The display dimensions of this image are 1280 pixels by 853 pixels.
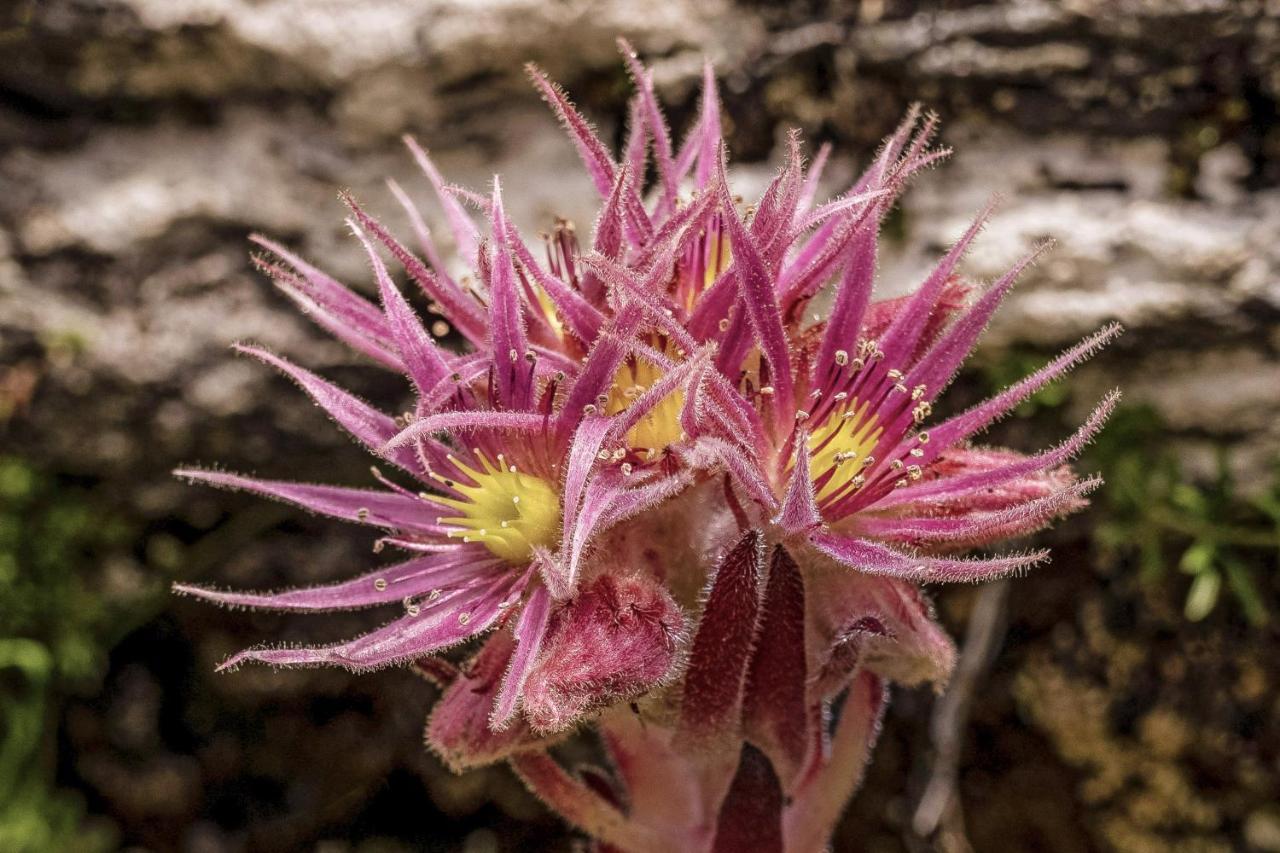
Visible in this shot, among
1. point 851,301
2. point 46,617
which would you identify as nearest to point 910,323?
point 851,301

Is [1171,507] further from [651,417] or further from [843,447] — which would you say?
[651,417]

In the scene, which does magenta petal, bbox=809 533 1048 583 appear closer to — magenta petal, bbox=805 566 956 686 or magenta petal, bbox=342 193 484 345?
magenta petal, bbox=805 566 956 686

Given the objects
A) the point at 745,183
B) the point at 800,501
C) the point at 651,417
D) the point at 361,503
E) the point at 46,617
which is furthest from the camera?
the point at 46,617

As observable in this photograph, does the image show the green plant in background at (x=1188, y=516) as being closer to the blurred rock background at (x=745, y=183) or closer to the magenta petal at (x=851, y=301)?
the blurred rock background at (x=745, y=183)

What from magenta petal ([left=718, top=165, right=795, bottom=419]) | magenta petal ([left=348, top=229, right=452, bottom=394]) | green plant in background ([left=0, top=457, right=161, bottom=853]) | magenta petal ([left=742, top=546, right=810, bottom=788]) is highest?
magenta petal ([left=718, top=165, right=795, bottom=419])

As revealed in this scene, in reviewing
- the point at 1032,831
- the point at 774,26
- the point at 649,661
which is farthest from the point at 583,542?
the point at 1032,831

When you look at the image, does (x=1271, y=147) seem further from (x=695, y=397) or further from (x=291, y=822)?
(x=291, y=822)

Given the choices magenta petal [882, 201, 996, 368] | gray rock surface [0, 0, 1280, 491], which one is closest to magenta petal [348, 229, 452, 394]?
magenta petal [882, 201, 996, 368]
